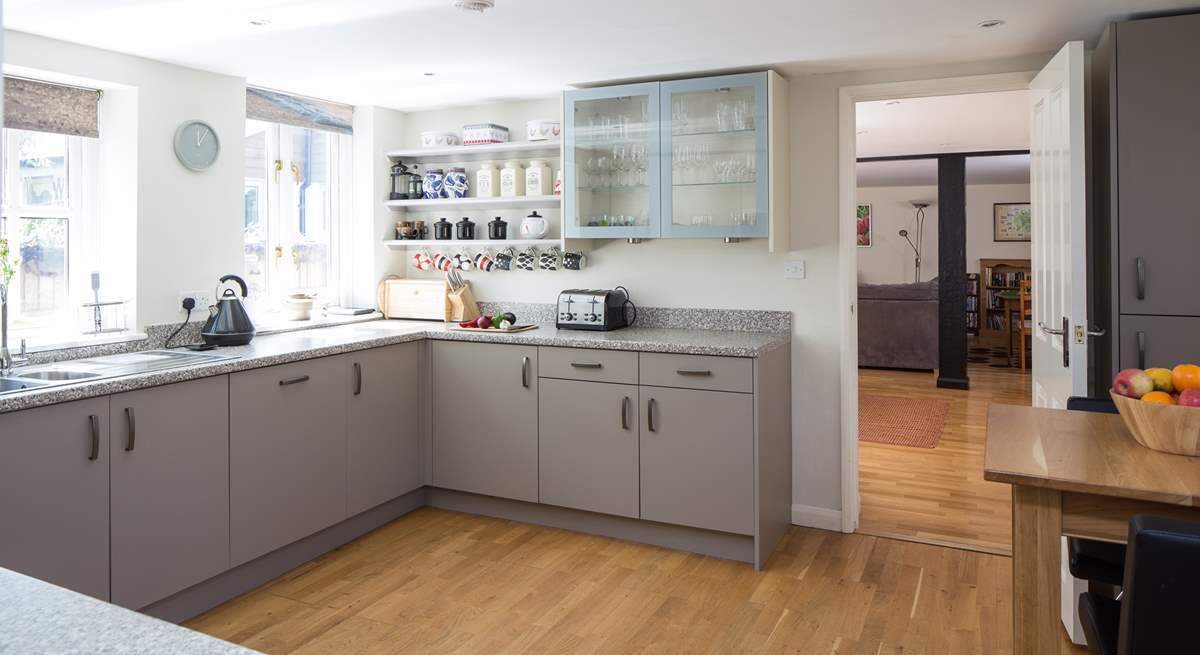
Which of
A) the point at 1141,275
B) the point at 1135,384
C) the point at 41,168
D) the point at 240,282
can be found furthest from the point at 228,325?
the point at 1141,275

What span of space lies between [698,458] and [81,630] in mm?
2800

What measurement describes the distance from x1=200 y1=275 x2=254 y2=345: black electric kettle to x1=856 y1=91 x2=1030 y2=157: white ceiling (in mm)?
3626

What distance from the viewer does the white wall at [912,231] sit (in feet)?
38.1

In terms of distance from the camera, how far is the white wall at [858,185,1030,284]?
38.1 feet

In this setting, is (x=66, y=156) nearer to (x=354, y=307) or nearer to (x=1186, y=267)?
(x=354, y=307)

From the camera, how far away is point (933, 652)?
8.89 feet

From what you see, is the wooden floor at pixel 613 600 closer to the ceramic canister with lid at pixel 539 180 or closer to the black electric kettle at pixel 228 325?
the black electric kettle at pixel 228 325

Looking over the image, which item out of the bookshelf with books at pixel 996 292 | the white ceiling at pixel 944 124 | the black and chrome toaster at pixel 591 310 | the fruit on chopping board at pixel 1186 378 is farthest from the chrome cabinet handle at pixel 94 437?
the bookshelf with books at pixel 996 292

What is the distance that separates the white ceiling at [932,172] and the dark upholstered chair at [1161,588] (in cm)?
752

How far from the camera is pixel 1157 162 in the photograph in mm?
2891

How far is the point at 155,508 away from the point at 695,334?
2305mm

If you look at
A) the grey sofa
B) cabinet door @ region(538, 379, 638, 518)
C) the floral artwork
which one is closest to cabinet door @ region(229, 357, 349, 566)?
cabinet door @ region(538, 379, 638, 518)

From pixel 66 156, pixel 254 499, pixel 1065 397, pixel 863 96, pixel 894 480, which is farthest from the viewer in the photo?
pixel 894 480

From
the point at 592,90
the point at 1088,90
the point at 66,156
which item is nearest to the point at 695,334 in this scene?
the point at 592,90
